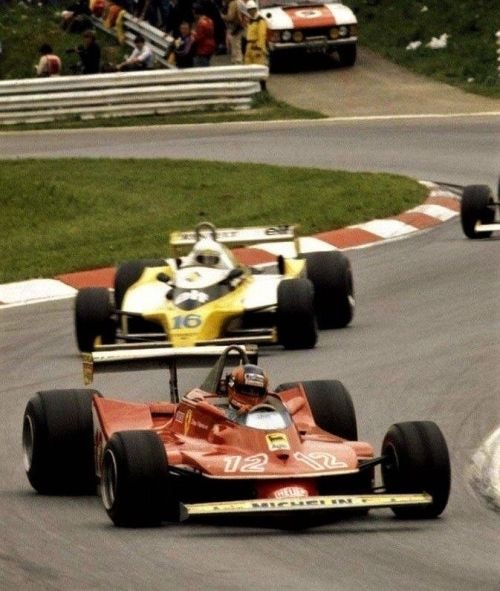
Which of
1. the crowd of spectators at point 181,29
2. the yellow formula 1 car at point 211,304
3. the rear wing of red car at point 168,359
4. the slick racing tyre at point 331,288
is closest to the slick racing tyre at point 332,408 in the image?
the rear wing of red car at point 168,359

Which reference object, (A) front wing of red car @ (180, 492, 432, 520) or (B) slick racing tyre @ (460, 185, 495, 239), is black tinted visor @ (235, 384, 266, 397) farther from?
(B) slick racing tyre @ (460, 185, 495, 239)

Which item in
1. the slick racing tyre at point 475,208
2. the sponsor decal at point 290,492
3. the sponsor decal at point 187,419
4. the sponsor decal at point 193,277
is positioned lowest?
the slick racing tyre at point 475,208

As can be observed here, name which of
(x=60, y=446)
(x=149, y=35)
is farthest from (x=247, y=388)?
(x=149, y=35)

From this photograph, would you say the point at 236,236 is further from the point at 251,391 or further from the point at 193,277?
the point at 251,391

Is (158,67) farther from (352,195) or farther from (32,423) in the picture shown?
(32,423)

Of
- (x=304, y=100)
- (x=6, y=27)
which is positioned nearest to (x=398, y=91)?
(x=304, y=100)

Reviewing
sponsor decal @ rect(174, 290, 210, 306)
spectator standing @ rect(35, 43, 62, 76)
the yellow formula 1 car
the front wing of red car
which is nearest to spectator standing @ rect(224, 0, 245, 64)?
spectator standing @ rect(35, 43, 62, 76)

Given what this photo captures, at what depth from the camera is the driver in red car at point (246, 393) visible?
9.02m

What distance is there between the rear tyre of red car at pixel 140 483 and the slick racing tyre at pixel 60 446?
2.84 feet

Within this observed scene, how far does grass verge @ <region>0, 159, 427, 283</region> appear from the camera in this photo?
1834 centimetres

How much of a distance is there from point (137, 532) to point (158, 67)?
25.6 m

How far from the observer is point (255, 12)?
31156 millimetres

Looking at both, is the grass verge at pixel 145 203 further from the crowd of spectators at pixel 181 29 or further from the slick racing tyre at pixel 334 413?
the slick racing tyre at pixel 334 413

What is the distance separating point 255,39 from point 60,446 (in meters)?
22.6
